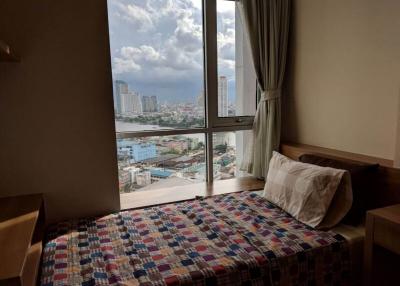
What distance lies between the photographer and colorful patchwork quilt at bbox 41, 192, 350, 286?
1391 mm

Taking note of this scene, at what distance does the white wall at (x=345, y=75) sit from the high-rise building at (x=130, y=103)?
1396 mm

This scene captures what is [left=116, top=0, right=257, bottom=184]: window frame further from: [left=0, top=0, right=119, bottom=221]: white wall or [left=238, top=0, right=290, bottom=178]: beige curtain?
[left=0, top=0, right=119, bottom=221]: white wall

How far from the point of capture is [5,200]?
6.09ft

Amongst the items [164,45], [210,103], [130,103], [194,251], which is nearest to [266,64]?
[210,103]

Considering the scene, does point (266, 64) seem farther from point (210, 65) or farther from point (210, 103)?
point (210, 103)

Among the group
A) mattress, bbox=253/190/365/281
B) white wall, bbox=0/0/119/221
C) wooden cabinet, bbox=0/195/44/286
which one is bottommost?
mattress, bbox=253/190/365/281

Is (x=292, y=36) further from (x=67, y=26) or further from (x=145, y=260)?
(x=145, y=260)

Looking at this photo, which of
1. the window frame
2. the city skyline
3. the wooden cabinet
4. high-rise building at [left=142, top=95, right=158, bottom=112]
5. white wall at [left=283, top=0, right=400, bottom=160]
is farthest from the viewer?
the window frame

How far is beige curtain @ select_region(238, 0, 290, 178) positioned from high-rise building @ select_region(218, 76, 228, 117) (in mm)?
299

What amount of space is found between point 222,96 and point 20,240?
1.97 m

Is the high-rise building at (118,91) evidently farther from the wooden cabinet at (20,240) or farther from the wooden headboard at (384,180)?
the wooden headboard at (384,180)

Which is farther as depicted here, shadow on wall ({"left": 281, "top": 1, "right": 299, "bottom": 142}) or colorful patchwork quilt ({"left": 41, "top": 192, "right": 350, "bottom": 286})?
shadow on wall ({"left": 281, "top": 1, "right": 299, "bottom": 142})

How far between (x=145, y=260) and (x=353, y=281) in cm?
114

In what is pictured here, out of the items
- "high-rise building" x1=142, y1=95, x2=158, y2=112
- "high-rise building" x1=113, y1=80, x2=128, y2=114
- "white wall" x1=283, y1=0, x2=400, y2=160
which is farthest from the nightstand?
"high-rise building" x1=113, y1=80, x2=128, y2=114
